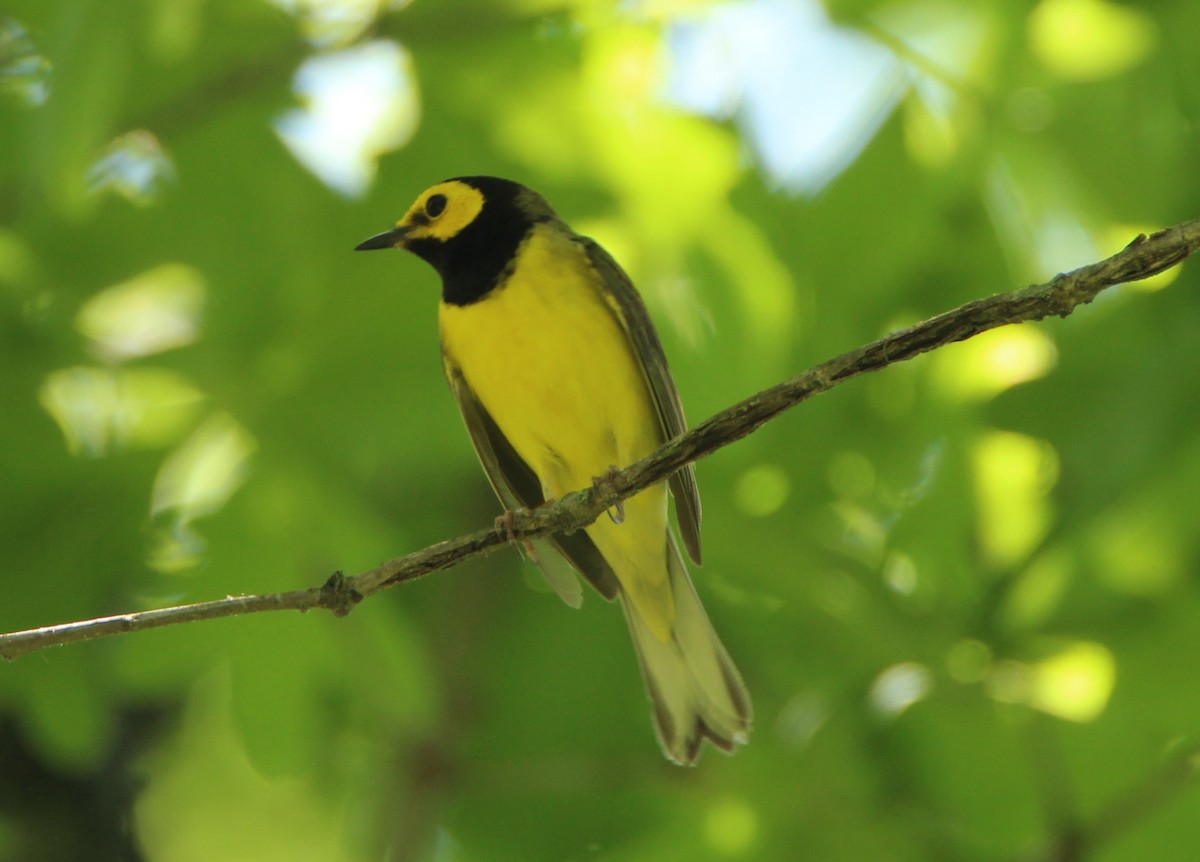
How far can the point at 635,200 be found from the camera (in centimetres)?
501

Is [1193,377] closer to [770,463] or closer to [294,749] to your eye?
[770,463]

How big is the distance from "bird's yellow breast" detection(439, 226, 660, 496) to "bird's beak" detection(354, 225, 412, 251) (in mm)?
321

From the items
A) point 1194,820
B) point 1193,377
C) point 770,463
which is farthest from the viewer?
point 770,463

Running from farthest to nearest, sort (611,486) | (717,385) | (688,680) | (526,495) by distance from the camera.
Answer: (526,495)
(688,680)
(717,385)
(611,486)

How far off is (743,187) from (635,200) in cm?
48

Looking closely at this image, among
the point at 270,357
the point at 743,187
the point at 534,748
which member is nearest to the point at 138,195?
the point at 270,357

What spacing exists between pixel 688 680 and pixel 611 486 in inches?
82.1

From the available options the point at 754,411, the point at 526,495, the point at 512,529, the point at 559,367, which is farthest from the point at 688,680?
the point at 754,411

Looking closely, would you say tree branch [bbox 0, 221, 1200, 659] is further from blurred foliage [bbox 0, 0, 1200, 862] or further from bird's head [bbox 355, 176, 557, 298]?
bird's head [bbox 355, 176, 557, 298]

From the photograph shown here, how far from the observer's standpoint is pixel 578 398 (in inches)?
213

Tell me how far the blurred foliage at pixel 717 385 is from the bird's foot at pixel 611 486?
0.44 meters

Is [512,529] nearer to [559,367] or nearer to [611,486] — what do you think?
[611,486]

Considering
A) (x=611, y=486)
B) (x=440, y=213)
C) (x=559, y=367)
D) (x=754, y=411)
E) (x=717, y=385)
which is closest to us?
(x=754, y=411)

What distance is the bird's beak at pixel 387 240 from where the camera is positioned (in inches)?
198
